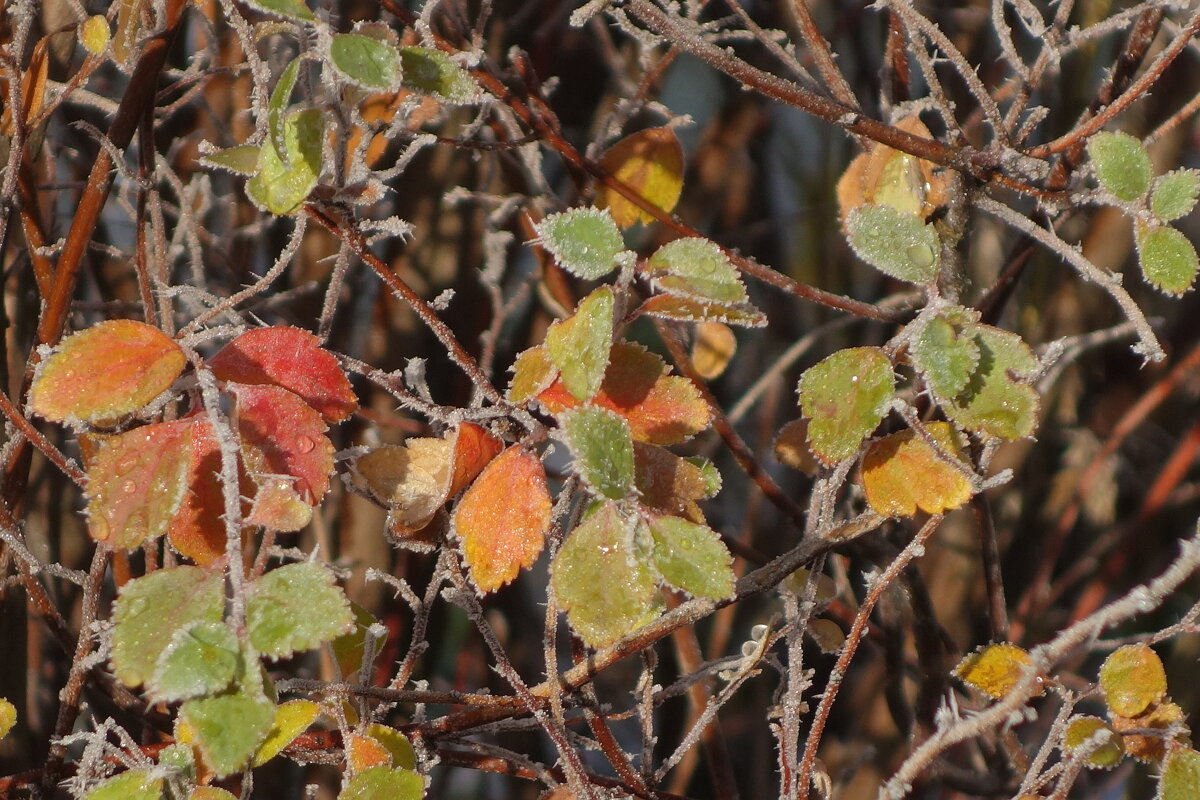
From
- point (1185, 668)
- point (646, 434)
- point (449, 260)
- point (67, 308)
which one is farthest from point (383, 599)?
point (1185, 668)

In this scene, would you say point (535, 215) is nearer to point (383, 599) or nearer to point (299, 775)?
point (383, 599)

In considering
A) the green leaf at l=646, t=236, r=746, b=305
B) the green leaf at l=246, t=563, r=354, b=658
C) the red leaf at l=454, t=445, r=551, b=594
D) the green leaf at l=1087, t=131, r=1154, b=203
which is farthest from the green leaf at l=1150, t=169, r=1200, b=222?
the green leaf at l=246, t=563, r=354, b=658

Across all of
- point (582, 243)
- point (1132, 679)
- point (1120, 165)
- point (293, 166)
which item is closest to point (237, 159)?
point (293, 166)

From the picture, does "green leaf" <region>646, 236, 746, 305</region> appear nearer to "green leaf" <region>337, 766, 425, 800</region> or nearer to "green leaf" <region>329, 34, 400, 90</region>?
"green leaf" <region>329, 34, 400, 90</region>

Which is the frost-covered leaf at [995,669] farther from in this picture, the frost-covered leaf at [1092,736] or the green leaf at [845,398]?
the green leaf at [845,398]

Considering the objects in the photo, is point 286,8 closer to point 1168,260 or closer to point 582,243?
point 582,243

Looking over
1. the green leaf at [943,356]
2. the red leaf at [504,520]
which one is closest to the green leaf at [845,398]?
the green leaf at [943,356]
